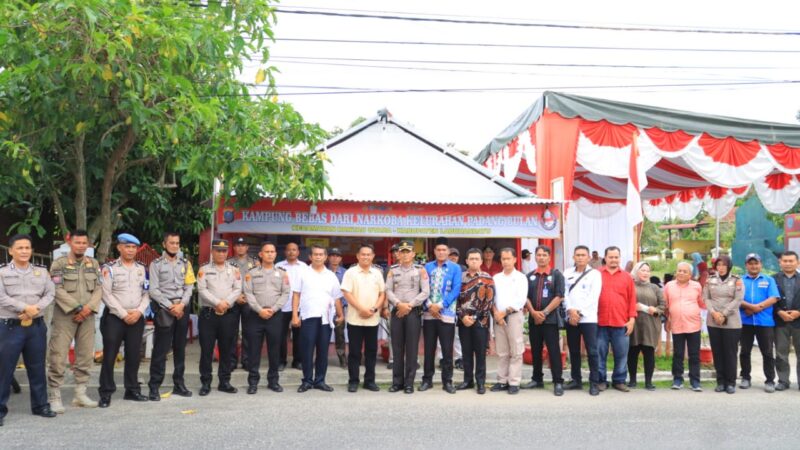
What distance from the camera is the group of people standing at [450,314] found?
7258mm

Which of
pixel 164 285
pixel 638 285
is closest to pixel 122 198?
pixel 164 285

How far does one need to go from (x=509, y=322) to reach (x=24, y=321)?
16.1ft

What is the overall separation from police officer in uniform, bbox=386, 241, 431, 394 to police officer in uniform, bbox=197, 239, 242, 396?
5.73 feet

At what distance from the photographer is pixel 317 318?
7781mm

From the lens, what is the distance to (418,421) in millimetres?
6156

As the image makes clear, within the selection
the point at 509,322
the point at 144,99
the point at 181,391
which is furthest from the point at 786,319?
the point at 144,99

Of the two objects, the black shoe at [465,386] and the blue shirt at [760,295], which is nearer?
the black shoe at [465,386]

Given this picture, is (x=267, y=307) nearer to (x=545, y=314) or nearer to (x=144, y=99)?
(x=144, y=99)

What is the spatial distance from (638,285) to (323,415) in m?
4.21

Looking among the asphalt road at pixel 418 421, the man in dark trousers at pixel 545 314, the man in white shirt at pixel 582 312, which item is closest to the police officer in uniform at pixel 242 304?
the asphalt road at pixel 418 421

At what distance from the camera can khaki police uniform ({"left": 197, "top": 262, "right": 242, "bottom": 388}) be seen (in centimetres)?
734

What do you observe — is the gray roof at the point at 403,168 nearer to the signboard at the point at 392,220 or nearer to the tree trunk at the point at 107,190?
the signboard at the point at 392,220

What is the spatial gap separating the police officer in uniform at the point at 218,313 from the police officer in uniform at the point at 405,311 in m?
1.75

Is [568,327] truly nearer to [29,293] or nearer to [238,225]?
[238,225]
